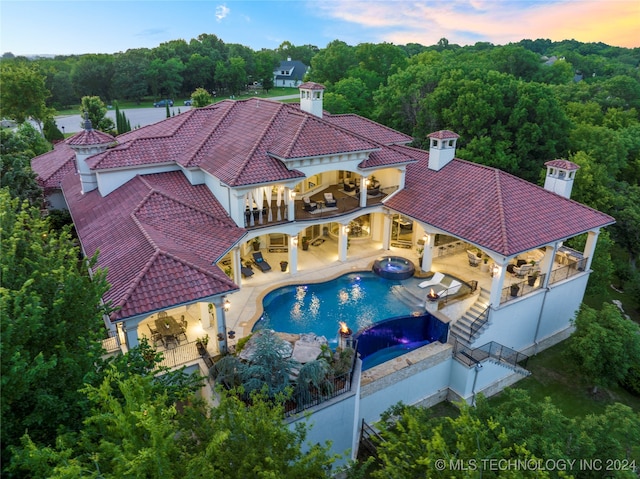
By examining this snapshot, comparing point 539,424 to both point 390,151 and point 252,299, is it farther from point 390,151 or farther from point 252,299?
point 390,151

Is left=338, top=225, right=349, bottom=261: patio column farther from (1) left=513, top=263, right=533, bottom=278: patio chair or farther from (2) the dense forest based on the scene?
(2) the dense forest

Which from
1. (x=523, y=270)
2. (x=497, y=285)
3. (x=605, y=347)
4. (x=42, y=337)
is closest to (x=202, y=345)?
(x=42, y=337)

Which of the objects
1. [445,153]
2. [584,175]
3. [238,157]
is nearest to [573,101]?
[584,175]

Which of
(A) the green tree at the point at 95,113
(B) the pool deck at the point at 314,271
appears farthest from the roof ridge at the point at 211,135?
(A) the green tree at the point at 95,113

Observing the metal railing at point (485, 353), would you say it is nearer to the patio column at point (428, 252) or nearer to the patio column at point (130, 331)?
the patio column at point (428, 252)

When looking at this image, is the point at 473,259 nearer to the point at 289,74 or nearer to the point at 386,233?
the point at 386,233

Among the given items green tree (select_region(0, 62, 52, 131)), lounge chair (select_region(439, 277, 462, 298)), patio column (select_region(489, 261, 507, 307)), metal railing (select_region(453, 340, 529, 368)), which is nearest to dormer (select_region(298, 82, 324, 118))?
lounge chair (select_region(439, 277, 462, 298))

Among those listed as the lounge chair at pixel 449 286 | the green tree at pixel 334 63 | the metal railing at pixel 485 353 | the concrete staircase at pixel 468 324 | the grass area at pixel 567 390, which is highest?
the green tree at pixel 334 63
